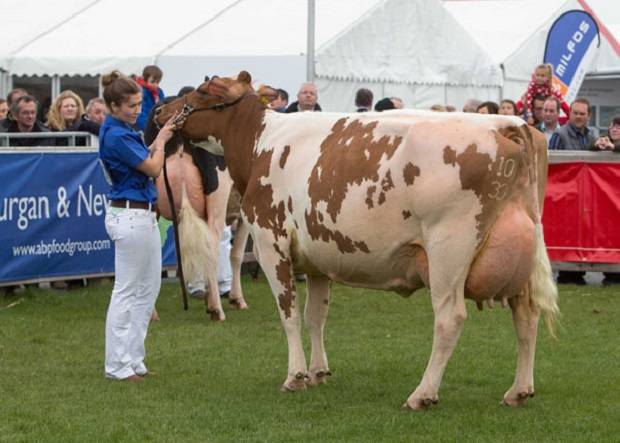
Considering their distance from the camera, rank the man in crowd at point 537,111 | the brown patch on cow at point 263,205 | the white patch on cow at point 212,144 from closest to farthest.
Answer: the brown patch on cow at point 263,205, the white patch on cow at point 212,144, the man in crowd at point 537,111

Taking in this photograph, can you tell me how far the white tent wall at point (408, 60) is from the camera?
22.1m

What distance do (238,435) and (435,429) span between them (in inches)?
46.1

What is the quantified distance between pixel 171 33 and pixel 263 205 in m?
14.3

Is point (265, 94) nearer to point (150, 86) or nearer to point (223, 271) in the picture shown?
point (223, 271)

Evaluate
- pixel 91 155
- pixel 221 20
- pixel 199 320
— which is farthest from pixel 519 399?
pixel 221 20

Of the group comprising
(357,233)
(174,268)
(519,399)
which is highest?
(357,233)

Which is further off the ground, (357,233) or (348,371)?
(357,233)

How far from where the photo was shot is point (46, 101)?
23438 millimetres

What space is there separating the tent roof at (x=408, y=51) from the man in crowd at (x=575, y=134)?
576 centimetres

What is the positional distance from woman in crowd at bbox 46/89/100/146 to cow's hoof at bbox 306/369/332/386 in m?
7.22

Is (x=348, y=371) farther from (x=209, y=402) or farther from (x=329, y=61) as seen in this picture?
(x=329, y=61)

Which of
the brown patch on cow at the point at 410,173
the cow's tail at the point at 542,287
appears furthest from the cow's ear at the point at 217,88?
the cow's tail at the point at 542,287

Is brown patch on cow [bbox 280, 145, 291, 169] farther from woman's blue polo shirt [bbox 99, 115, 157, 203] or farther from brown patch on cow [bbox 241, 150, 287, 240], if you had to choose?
woman's blue polo shirt [bbox 99, 115, 157, 203]

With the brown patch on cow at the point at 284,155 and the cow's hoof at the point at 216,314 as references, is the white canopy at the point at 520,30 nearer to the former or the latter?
the cow's hoof at the point at 216,314
